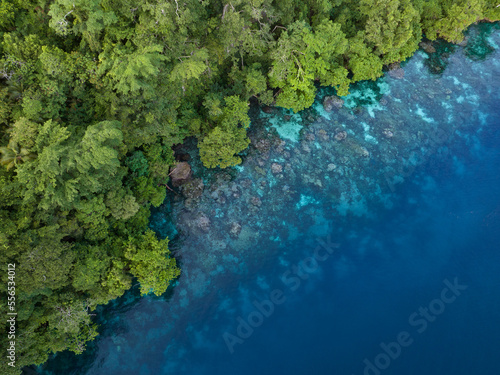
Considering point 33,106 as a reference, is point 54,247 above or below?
below

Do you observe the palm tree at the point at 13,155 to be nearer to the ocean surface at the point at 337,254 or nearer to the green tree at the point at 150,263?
the green tree at the point at 150,263

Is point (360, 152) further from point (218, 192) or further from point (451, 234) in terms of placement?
point (218, 192)

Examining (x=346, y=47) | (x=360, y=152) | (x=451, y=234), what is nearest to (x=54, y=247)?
(x=360, y=152)

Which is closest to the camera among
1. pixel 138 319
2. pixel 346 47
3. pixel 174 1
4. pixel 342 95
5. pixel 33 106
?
pixel 33 106

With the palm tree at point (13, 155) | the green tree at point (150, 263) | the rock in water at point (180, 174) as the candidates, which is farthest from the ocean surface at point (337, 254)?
the palm tree at point (13, 155)

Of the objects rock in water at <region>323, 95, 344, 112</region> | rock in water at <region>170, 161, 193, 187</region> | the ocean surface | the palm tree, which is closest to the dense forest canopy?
the palm tree

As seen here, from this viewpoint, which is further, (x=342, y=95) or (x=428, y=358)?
(x=342, y=95)

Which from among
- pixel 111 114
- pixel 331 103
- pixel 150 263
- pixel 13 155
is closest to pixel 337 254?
pixel 150 263
